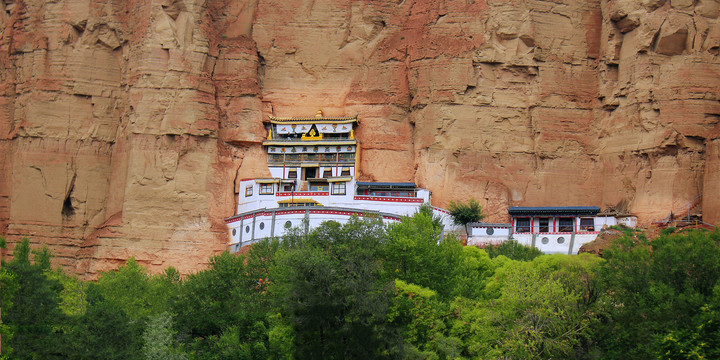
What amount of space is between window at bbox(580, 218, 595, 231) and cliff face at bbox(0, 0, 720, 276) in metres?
2.86

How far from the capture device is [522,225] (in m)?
60.2

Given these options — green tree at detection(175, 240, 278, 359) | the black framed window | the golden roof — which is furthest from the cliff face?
green tree at detection(175, 240, 278, 359)

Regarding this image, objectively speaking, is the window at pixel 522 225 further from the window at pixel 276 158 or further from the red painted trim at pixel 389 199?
the window at pixel 276 158

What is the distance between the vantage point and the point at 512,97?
63.7 meters

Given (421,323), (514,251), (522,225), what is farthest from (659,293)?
(522,225)

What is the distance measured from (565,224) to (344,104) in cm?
1678

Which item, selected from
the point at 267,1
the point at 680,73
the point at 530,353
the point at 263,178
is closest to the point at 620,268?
the point at 530,353

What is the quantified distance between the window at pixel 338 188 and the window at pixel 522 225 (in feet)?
34.4

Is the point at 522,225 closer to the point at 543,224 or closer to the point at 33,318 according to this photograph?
the point at 543,224

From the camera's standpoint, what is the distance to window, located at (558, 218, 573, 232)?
59406 millimetres

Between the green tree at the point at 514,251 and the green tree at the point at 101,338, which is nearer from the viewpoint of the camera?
the green tree at the point at 101,338

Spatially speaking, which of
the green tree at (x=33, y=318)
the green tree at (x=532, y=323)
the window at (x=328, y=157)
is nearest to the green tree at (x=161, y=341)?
the green tree at (x=33, y=318)

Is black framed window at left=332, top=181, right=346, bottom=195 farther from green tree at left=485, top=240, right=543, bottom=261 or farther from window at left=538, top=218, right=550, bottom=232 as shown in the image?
window at left=538, top=218, right=550, bottom=232

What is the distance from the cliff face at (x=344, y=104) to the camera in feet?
195
